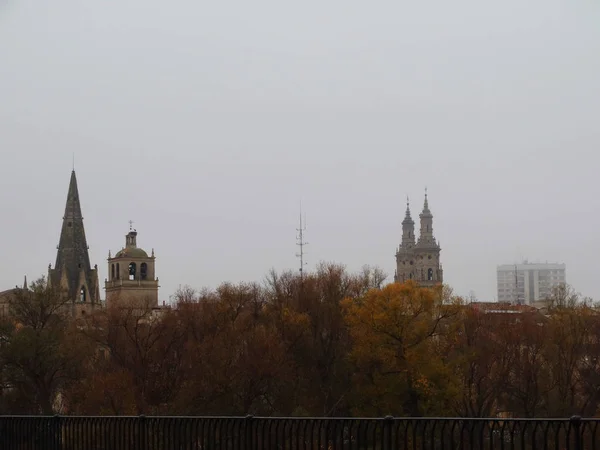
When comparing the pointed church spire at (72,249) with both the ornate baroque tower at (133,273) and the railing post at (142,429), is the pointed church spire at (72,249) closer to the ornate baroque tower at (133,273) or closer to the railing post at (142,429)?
the ornate baroque tower at (133,273)

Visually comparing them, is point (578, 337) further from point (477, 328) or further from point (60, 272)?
point (60, 272)

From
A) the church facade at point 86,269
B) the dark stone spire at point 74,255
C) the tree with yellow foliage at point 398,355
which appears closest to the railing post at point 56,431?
the tree with yellow foliage at point 398,355

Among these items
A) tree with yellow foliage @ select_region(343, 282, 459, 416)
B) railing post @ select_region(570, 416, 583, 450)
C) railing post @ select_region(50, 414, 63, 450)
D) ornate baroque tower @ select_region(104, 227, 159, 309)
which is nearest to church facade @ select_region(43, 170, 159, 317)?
ornate baroque tower @ select_region(104, 227, 159, 309)

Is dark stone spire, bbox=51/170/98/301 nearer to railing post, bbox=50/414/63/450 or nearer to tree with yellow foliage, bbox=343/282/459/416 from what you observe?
tree with yellow foliage, bbox=343/282/459/416

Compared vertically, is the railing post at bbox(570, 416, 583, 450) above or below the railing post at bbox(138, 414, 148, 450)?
above

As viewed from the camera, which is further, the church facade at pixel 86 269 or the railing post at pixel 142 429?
the church facade at pixel 86 269

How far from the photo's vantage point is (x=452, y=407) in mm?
66000

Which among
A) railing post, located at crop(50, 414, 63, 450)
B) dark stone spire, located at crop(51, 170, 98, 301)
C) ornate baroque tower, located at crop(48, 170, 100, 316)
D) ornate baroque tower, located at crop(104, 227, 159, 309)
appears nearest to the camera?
railing post, located at crop(50, 414, 63, 450)

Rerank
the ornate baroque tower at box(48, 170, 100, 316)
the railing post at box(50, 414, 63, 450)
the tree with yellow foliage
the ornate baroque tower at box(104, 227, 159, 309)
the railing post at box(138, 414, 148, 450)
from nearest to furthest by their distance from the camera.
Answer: the railing post at box(138, 414, 148, 450)
the railing post at box(50, 414, 63, 450)
the tree with yellow foliage
the ornate baroque tower at box(104, 227, 159, 309)
the ornate baroque tower at box(48, 170, 100, 316)

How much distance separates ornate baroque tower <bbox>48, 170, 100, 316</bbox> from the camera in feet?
517

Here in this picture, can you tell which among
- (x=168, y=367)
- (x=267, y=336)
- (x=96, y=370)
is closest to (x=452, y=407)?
(x=267, y=336)

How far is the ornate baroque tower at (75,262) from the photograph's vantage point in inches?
6201

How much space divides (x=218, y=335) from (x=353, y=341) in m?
8.47

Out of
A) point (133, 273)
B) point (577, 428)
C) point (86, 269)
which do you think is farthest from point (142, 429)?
point (86, 269)
